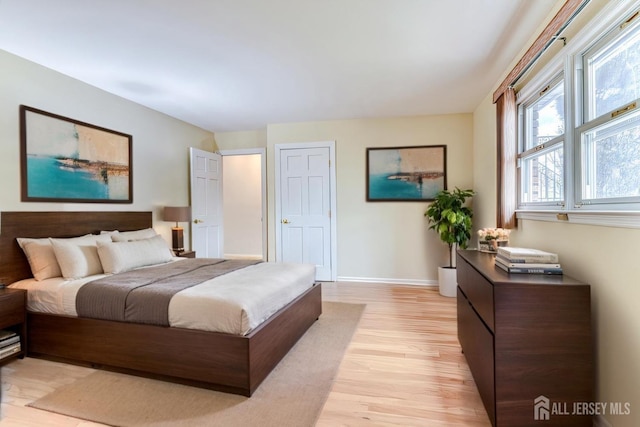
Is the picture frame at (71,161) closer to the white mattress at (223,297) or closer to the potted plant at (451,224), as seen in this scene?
the white mattress at (223,297)

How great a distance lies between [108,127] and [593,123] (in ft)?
14.1

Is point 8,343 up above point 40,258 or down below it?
below

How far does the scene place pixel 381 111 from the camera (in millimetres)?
4305

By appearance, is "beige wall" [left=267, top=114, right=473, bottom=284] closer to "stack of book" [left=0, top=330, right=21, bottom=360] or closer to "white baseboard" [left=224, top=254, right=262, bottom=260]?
"white baseboard" [left=224, top=254, right=262, bottom=260]

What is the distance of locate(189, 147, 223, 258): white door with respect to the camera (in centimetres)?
459

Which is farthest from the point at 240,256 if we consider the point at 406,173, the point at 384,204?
the point at 406,173

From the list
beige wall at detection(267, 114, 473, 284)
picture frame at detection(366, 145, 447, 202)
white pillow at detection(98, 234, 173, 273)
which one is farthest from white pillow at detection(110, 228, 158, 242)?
picture frame at detection(366, 145, 447, 202)

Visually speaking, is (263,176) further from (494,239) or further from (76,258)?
(494,239)

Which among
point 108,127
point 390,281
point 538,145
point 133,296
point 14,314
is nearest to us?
point 133,296

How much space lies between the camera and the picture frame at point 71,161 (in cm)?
272

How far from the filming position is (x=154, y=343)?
2.04 m

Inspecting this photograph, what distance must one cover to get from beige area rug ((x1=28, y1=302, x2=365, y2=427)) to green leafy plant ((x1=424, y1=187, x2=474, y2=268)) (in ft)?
7.79

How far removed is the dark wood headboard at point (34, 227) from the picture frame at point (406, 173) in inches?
133

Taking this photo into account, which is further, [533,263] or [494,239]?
[494,239]
